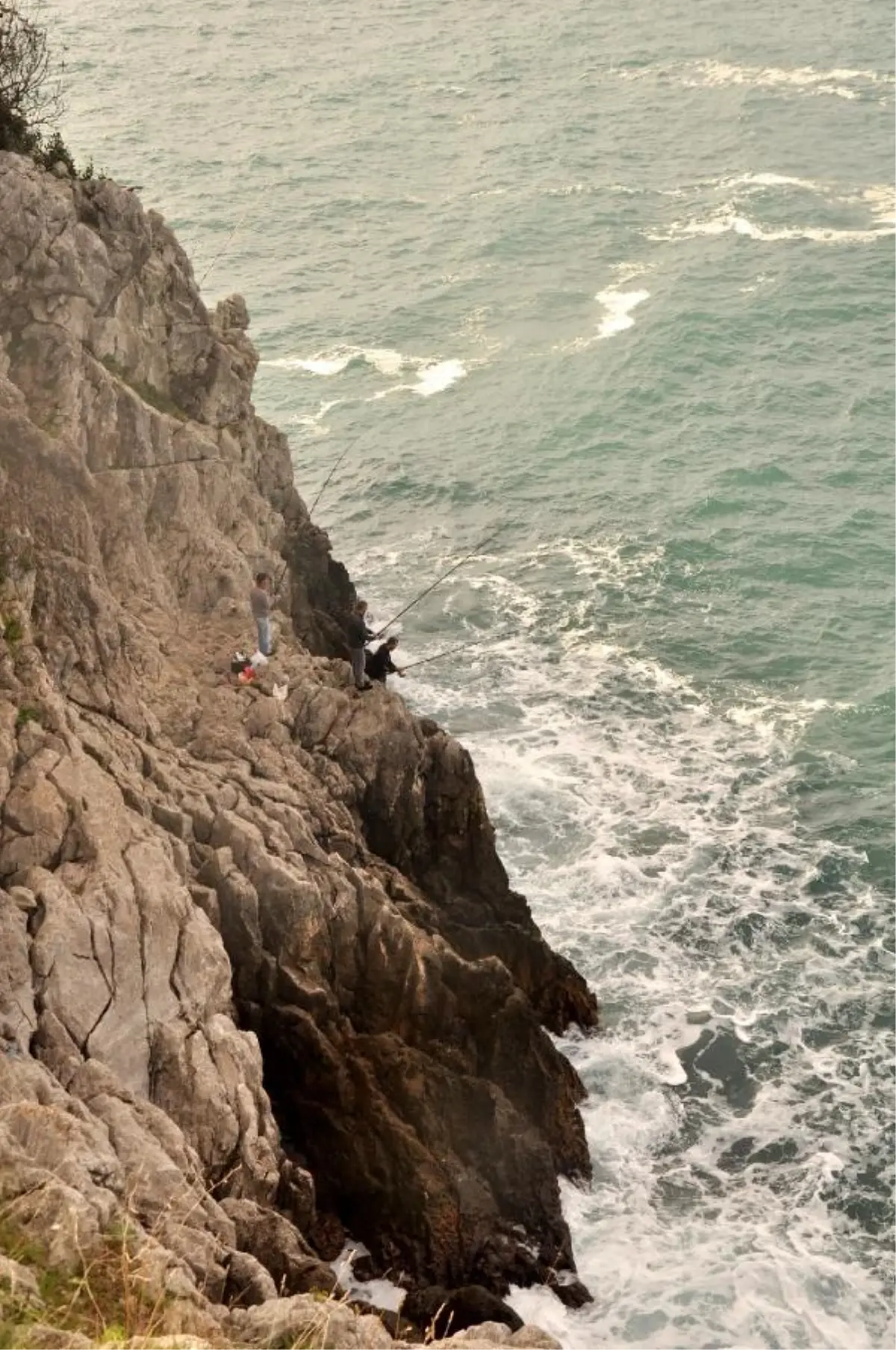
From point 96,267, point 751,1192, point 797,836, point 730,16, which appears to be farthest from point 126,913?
point 730,16

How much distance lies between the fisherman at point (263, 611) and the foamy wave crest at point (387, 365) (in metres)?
24.2

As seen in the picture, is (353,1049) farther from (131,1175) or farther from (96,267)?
(96,267)

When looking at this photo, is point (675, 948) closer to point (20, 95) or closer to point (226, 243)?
point (20, 95)

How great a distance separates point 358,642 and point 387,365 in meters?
24.2

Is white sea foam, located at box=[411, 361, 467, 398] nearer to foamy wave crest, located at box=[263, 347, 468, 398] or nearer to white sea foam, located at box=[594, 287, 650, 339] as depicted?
foamy wave crest, located at box=[263, 347, 468, 398]

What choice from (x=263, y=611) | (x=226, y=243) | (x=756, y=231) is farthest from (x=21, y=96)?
(x=756, y=231)

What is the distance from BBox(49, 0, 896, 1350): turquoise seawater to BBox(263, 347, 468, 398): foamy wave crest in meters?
0.14

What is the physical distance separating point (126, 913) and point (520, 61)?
2419 inches

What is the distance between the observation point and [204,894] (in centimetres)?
2155

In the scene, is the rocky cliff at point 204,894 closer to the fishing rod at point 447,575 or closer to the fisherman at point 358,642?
the fisherman at point 358,642

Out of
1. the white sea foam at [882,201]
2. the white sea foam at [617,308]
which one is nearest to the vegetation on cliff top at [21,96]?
the white sea foam at [617,308]

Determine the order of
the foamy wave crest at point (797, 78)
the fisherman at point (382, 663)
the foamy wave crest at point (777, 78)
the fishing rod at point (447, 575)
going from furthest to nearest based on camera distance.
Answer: the foamy wave crest at point (797, 78) → the foamy wave crest at point (777, 78) → the fishing rod at point (447, 575) → the fisherman at point (382, 663)

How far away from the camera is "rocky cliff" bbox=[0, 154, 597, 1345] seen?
18188mm

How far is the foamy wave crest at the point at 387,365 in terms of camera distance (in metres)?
50.4
